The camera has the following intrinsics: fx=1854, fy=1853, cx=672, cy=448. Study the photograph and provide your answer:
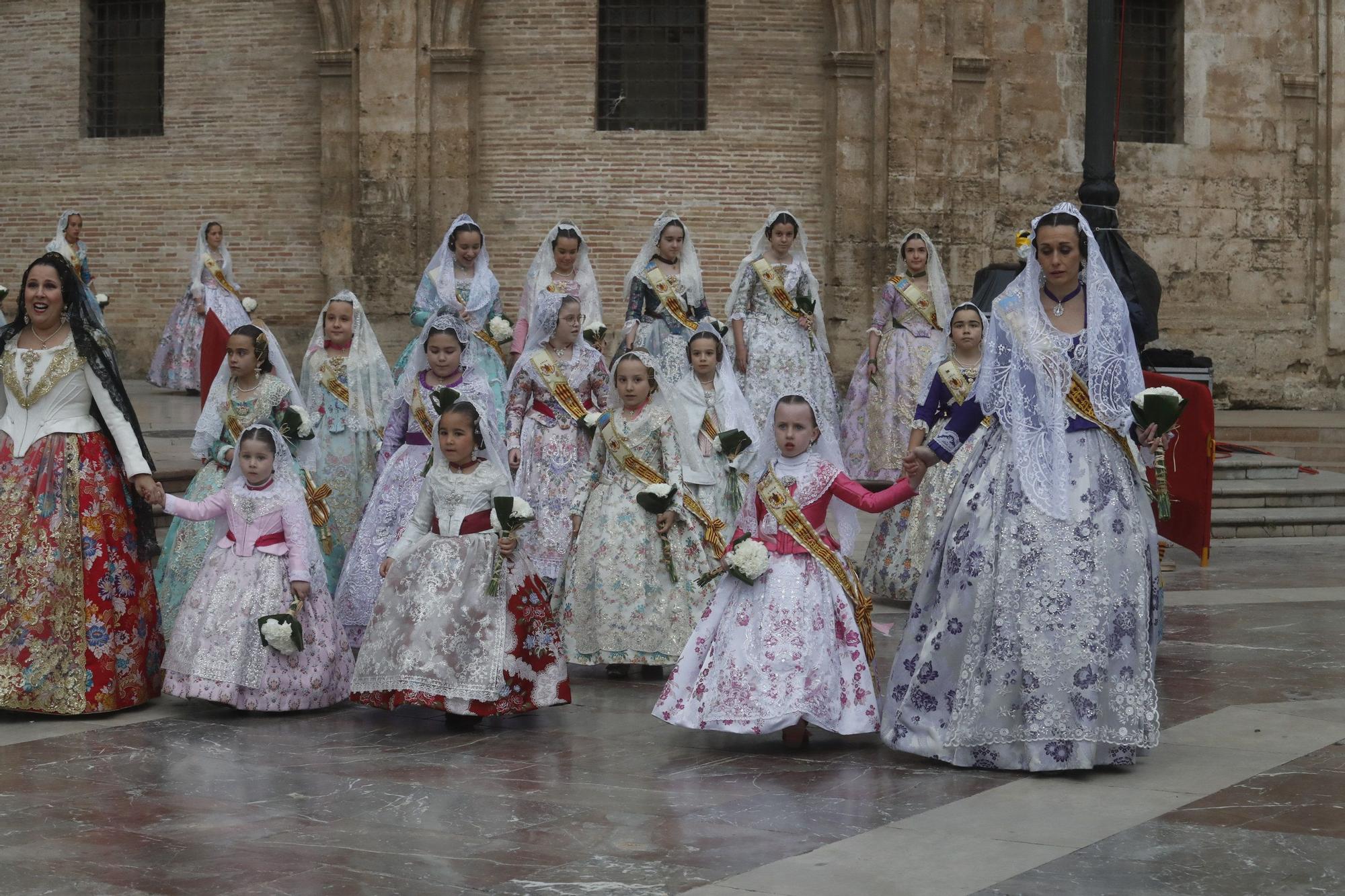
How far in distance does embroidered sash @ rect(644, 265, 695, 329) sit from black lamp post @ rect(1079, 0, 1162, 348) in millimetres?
2704

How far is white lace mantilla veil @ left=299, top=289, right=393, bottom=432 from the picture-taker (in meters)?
9.98

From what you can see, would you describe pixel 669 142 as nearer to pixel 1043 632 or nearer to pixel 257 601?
pixel 257 601

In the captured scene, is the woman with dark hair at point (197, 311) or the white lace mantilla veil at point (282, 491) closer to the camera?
the white lace mantilla veil at point (282, 491)

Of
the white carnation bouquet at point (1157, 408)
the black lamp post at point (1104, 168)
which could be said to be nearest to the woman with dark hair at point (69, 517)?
the white carnation bouquet at point (1157, 408)

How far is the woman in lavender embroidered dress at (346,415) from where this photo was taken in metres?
9.97

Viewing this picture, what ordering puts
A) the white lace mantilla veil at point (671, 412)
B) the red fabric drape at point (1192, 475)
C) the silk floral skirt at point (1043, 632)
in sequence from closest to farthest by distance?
the silk floral skirt at point (1043, 632) → the white lace mantilla veil at point (671, 412) → the red fabric drape at point (1192, 475)

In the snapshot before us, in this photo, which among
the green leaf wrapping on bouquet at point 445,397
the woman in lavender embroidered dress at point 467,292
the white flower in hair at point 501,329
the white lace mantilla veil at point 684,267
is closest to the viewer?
the green leaf wrapping on bouquet at point 445,397

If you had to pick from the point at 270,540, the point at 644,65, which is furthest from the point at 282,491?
the point at 644,65

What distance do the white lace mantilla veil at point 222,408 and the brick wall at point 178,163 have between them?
10859 mm

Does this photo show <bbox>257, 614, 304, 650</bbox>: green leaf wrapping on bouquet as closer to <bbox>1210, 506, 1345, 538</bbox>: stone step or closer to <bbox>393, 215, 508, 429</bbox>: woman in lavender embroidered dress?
<bbox>393, 215, 508, 429</bbox>: woman in lavender embroidered dress

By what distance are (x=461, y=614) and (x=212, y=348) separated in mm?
3821

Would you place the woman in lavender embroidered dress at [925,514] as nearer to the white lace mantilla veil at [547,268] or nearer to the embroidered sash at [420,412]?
the embroidered sash at [420,412]

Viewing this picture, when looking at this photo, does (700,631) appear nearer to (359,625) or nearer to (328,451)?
(359,625)

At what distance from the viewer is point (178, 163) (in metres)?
20.1
